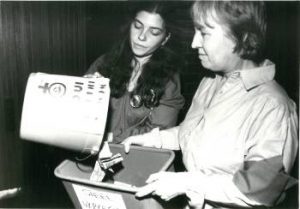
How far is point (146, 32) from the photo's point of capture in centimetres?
172

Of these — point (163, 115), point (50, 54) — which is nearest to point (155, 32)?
point (163, 115)

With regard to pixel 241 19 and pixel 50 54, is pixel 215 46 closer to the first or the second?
pixel 241 19

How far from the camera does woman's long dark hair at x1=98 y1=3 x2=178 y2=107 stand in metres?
1.78

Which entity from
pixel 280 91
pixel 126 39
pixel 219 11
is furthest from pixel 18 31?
pixel 280 91

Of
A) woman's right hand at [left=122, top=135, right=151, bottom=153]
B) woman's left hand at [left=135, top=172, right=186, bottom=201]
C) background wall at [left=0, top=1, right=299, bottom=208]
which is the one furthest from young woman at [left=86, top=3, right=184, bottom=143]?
woman's left hand at [left=135, top=172, right=186, bottom=201]

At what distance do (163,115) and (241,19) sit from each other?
0.76 meters

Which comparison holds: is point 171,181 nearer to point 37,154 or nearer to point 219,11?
point 219,11

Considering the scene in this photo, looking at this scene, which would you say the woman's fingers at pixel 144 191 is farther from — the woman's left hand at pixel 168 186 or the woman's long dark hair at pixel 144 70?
the woman's long dark hair at pixel 144 70

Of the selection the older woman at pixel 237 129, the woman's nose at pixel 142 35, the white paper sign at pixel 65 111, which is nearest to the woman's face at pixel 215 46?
the older woman at pixel 237 129

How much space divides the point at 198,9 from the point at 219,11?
76mm

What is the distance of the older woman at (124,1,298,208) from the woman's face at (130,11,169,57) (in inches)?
22.0

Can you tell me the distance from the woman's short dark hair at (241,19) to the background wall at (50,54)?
1.38ft

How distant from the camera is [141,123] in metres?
1.76

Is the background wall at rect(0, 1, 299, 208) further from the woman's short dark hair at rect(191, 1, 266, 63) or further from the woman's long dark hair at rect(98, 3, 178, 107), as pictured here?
the woman's short dark hair at rect(191, 1, 266, 63)
